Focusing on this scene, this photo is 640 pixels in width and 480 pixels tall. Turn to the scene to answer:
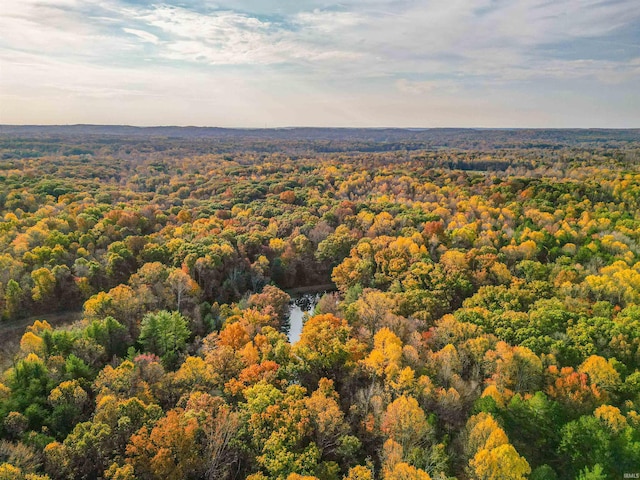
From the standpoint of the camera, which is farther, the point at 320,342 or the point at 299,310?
the point at 299,310

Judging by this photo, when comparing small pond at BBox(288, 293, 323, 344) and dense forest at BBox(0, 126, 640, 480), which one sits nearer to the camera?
dense forest at BBox(0, 126, 640, 480)

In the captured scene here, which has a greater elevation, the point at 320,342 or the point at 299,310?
the point at 320,342

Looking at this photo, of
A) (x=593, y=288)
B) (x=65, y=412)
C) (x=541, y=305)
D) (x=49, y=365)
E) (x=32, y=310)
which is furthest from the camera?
(x=32, y=310)

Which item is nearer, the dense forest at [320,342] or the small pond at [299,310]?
the dense forest at [320,342]

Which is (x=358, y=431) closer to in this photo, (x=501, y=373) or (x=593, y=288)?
(x=501, y=373)

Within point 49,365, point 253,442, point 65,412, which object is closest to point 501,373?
point 253,442
